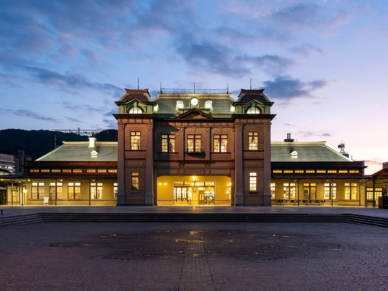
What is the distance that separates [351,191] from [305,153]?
24.6 ft

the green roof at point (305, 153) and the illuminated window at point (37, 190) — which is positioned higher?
the green roof at point (305, 153)

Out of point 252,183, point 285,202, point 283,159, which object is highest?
point 283,159

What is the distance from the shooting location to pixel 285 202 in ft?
136

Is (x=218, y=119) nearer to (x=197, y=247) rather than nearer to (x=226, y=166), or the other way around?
(x=226, y=166)

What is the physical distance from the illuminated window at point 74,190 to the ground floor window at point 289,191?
87.0ft

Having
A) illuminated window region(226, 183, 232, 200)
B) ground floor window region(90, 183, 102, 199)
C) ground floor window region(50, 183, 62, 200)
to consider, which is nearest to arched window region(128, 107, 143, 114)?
ground floor window region(90, 183, 102, 199)

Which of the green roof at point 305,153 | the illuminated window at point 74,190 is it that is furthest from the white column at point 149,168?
the green roof at point 305,153

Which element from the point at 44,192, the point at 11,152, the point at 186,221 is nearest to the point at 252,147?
the point at 186,221

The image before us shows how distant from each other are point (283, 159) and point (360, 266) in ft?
110

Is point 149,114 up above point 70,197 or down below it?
above

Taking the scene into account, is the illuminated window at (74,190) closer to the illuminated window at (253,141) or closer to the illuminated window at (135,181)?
the illuminated window at (135,181)

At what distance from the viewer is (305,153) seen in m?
44.8

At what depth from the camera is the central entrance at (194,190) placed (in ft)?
135

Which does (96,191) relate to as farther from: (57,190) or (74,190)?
(57,190)
